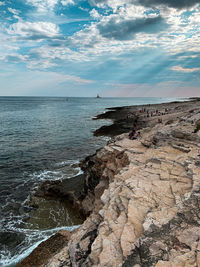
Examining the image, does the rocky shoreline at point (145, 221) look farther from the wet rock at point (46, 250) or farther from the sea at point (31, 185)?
the sea at point (31, 185)

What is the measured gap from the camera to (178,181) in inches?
292

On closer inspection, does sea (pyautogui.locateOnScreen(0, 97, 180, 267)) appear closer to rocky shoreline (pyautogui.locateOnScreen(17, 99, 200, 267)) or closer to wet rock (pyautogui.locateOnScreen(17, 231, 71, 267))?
wet rock (pyautogui.locateOnScreen(17, 231, 71, 267))

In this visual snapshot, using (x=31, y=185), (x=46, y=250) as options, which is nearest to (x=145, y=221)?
(x=46, y=250)

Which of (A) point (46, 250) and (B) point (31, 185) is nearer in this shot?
(A) point (46, 250)

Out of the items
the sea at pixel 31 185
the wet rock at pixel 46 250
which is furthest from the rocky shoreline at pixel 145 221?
the sea at pixel 31 185

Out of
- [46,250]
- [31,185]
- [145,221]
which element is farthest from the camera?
[31,185]

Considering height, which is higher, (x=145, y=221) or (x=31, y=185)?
(x=145, y=221)

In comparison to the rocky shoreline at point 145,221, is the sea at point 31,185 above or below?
below

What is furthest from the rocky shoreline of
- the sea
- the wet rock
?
the sea

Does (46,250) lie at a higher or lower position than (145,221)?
lower

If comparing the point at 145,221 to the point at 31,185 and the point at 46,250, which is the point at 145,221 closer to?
the point at 46,250

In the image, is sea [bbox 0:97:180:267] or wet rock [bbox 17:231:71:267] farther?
sea [bbox 0:97:180:267]

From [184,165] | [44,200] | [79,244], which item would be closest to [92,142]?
[44,200]

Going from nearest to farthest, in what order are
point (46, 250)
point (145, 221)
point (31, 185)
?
1. point (145, 221)
2. point (46, 250)
3. point (31, 185)
